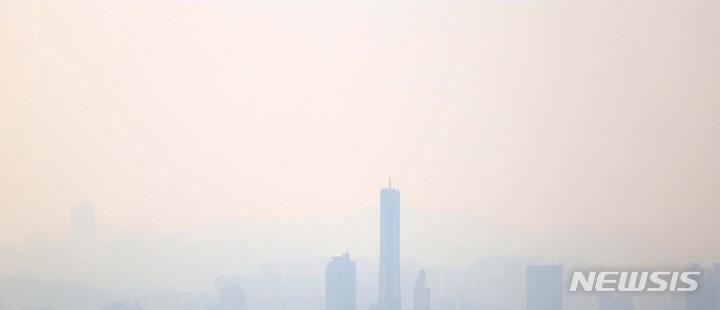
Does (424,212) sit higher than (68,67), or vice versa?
(68,67)

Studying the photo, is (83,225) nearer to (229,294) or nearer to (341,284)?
(229,294)

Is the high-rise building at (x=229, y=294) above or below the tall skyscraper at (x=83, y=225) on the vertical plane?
below

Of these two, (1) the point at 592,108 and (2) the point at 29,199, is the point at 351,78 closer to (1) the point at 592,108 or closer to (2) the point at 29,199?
(1) the point at 592,108

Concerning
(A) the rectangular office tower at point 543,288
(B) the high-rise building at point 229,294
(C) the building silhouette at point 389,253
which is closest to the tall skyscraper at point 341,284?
(C) the building silhouette at point 389,253

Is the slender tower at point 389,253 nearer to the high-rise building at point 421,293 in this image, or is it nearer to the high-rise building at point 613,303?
the high-rise building at point 421,293

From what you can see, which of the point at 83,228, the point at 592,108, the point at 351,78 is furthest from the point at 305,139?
the point at 592,108

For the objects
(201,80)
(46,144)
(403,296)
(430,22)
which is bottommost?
(403,296)
